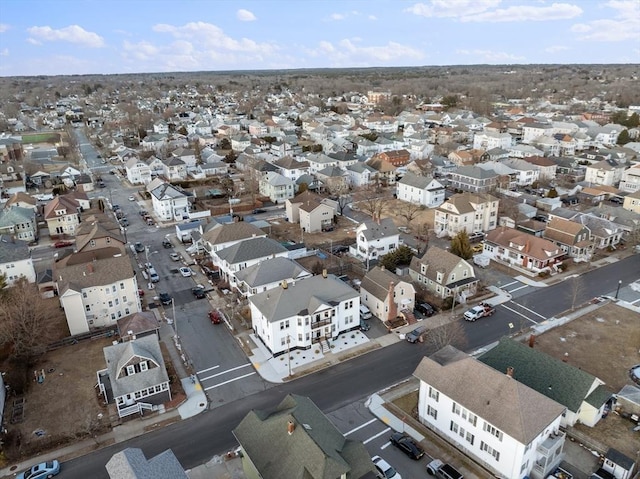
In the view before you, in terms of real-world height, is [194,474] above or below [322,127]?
below

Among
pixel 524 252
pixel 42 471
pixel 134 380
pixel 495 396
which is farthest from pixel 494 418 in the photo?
pixel 524 252

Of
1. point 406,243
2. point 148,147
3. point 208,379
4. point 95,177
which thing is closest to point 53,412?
point 208,379

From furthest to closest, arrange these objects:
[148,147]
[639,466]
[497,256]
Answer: [148,147] → [497,256] → [639,466]

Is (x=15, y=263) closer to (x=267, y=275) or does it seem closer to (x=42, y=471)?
(x=267, y=275)

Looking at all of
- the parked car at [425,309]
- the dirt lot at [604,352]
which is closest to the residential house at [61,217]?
the parked car at [425,309]

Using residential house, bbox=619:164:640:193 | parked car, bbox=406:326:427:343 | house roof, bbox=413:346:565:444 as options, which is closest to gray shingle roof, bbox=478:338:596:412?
house roof, bbox=413:346:565:444

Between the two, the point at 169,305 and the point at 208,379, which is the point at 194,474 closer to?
the point at 208,379

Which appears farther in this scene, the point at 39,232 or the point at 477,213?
the point at 39,232
